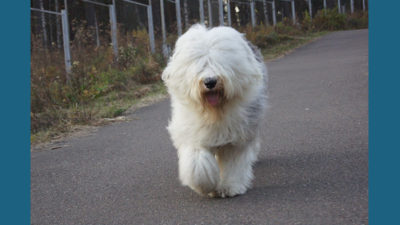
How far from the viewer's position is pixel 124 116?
9.64 m

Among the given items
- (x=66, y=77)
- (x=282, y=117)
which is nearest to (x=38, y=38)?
(x=66, y=77)

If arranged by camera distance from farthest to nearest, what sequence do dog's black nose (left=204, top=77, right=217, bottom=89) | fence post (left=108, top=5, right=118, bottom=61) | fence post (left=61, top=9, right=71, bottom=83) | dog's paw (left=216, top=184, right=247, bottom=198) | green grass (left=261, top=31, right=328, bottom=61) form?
green grass (left=261, top=31, right=328, bottom=61), fence post (left=108, top=5, right=118, bottom=61), fence post (left=61, top=9, right=71, bottom=83), dog's paw (left=216, top=184, right=247, bottom=198), dog's black nose (left=204, top=77, right=217, bottom=89)

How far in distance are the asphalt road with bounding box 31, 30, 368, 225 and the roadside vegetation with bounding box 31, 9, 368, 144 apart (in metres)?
0.69

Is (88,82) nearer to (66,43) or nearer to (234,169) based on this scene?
(66,43)

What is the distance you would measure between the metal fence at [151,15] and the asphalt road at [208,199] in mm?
3610

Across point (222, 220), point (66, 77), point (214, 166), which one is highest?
point (66, 77)

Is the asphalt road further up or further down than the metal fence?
further down

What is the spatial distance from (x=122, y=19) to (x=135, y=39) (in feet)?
2.28

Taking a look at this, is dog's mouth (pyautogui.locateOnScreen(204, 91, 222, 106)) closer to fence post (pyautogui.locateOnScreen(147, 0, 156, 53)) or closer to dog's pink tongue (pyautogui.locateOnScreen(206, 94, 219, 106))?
dog's pink tongue (pyautogui.locateOnScreen(206, 94, 219, 106))

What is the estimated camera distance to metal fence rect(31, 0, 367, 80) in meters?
12.0

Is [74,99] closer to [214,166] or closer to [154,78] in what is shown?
[154,78]

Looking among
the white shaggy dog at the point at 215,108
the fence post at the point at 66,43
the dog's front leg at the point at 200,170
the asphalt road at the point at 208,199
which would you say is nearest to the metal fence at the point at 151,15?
the fence post at the point at 66,43

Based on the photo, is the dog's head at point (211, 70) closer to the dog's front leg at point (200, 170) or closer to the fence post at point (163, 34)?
the dog's front leg at point (200, 170)

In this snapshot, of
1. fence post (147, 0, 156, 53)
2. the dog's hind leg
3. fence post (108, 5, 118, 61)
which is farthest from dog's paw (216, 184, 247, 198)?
fence post (147, 0, 156, 53)
